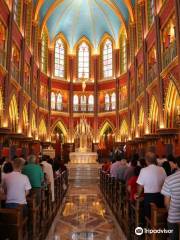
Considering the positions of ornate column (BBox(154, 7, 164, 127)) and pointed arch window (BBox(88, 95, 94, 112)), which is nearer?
ornate column (BBox(154, 7, 164, 127))

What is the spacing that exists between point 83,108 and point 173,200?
32.1 metres

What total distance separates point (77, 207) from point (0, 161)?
12.3 feet

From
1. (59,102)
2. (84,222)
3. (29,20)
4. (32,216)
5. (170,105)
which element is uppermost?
(29,20)

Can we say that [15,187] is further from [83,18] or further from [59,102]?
[83,18]

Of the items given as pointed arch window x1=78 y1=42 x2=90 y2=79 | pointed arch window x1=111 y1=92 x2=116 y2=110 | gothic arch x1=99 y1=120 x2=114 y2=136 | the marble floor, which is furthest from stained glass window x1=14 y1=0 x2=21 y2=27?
the marble floor

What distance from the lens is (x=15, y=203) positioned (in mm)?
5613

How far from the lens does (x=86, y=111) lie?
118 feet

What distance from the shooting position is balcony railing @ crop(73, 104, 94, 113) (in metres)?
35.9

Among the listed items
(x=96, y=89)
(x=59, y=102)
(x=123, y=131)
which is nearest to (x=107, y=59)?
(x=96, y=89)

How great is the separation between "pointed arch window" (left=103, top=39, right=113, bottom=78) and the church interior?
0.46 feet

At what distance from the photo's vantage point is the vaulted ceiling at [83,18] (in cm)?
3146

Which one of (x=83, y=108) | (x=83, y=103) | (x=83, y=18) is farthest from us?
(x=83, y=103)

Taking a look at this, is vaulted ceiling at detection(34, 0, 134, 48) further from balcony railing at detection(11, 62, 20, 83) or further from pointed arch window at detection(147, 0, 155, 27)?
balcony railing at detection(11, 62, 20, 83)

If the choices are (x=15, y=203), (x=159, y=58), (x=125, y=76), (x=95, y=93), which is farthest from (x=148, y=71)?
(x=15, y=203)
